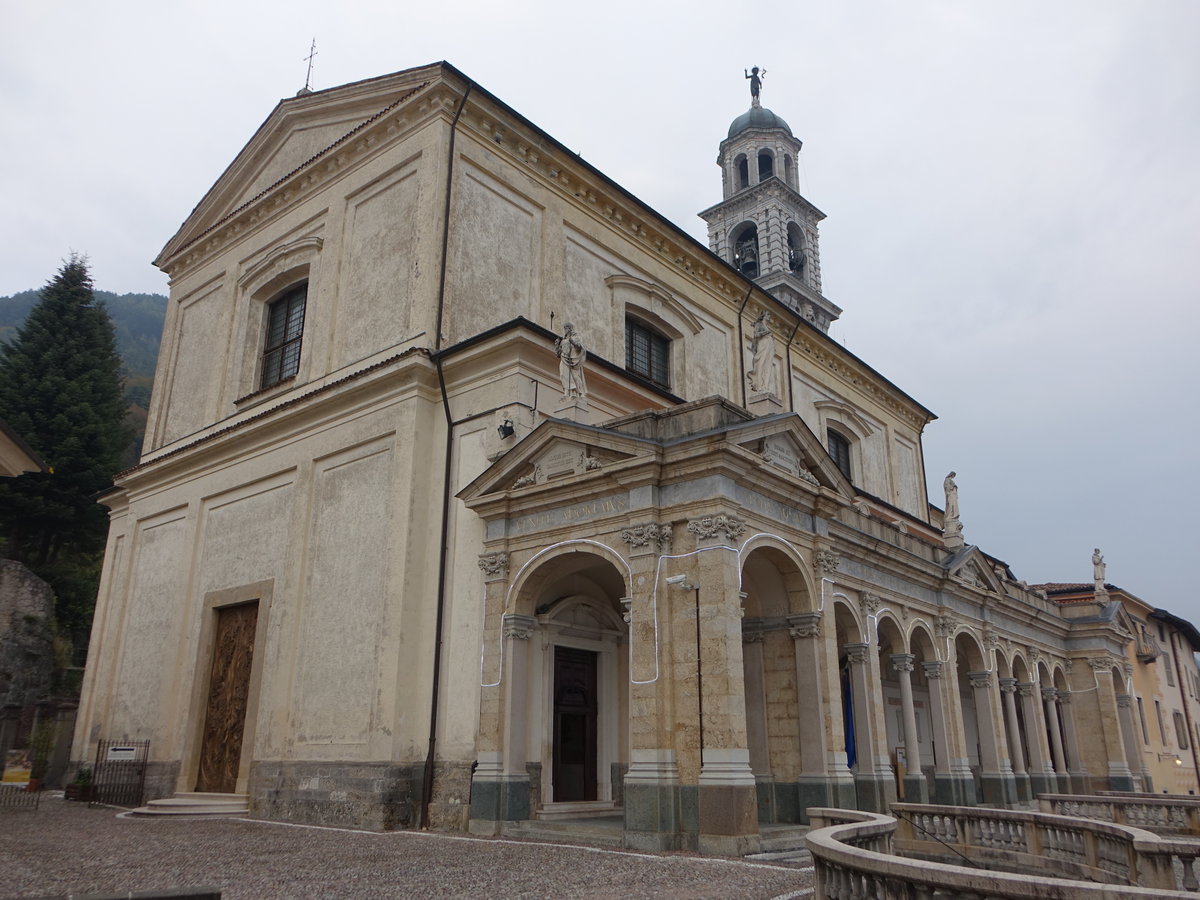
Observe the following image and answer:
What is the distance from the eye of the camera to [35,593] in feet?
93.9

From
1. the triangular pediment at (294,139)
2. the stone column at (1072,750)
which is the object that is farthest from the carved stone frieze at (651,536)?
the stone column at (1072,750)

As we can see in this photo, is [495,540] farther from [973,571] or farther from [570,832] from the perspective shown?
[973,571]

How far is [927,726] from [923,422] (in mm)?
12562

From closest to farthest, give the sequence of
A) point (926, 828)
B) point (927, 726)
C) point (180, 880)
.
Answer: point (180, 880)
point (926, 828)
point (927, 726)

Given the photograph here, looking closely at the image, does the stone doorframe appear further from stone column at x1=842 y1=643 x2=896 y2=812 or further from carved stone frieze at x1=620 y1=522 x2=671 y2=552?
stone column at x1=842 y1=643 x2=896 y2=812

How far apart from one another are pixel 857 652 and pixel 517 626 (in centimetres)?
630

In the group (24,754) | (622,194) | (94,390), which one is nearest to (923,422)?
(622,194)

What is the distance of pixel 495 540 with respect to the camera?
14281 millimetres

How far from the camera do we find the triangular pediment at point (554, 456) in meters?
13.0

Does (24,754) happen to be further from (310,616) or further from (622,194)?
(622,194)

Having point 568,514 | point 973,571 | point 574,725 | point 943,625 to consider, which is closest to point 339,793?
point 574,725

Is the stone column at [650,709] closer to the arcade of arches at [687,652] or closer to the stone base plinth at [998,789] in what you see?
the arcade of arches at [687,652]

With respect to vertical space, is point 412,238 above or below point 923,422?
below

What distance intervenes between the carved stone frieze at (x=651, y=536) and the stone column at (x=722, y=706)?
0.43 meters
